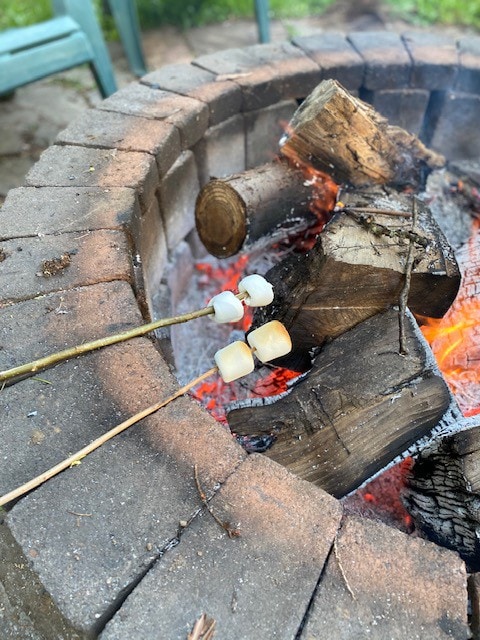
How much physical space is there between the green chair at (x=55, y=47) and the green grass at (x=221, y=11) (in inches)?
81.2

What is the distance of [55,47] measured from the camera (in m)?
4.02

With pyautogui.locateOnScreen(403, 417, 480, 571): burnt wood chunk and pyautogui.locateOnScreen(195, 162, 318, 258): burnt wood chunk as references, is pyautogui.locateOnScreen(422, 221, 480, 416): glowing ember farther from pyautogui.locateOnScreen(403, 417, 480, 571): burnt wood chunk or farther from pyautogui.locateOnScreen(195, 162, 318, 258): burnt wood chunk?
pyautogui.locateOnScreen(195, 162, 318, 258): burnt wood chunk

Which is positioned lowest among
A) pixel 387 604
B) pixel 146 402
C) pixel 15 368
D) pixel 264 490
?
pixel 387 604

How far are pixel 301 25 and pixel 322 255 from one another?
5382 mm

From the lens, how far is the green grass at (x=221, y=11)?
6.02 meters

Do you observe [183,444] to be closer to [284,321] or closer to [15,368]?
[15,368]

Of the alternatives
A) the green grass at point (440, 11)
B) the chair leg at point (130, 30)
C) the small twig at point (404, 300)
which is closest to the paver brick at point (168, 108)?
the small twig at point (404, 300)

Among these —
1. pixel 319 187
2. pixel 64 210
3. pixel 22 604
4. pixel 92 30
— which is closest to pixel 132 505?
pixel 22 604

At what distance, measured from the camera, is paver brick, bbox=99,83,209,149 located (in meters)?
2.54

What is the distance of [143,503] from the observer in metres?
1.30

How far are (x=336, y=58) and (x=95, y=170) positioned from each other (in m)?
1.66

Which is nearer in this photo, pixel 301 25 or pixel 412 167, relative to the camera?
pixel 412 167

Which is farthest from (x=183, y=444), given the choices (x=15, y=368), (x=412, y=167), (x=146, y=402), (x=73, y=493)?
(x=412, y=167)

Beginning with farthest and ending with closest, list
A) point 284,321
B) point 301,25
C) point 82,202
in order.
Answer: point 301,25, point 82,202, point 284,321
